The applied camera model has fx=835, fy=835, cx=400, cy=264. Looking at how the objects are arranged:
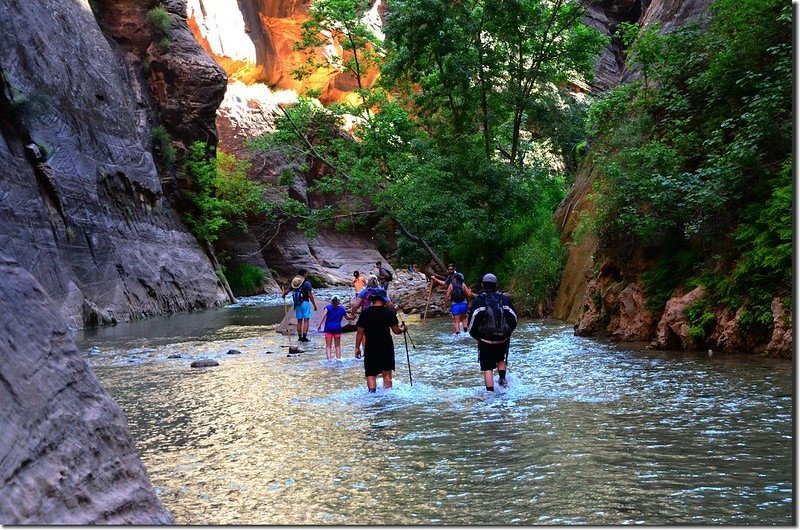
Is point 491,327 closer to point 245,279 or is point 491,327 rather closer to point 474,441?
point 474,441

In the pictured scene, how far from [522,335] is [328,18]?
25.6 m

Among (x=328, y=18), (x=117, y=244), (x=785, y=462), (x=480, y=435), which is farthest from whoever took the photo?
(x=328, y=18)

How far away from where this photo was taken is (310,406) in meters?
11.0

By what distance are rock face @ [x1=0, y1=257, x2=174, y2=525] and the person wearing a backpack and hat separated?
22.7 feet

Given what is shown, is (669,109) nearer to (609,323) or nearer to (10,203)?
(609,323)

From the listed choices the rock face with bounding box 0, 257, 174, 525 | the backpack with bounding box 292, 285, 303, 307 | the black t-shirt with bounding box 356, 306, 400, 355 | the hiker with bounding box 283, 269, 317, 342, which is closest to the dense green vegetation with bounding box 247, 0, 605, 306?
the hiker with bounding box 283, 269, 317, 342

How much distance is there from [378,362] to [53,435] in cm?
760

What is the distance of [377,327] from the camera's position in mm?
12453

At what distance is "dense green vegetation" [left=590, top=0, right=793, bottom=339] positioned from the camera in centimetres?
1389

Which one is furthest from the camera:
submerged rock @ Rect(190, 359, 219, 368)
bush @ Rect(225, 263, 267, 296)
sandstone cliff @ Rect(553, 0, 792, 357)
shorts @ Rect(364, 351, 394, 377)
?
bush @ Rect(225, 263, 267, 296)

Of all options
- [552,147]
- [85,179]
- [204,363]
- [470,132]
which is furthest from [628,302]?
[85,179]

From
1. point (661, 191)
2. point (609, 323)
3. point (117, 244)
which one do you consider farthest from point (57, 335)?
point (117, 244)

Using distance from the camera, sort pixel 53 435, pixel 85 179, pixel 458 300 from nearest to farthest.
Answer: pixel 53 435 < pixel 458 300 < pixel 85 179

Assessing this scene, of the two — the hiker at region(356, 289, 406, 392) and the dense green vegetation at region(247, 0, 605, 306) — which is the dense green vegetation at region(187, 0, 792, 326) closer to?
the dense green vegetation at region(247, 0, 605, 306)
